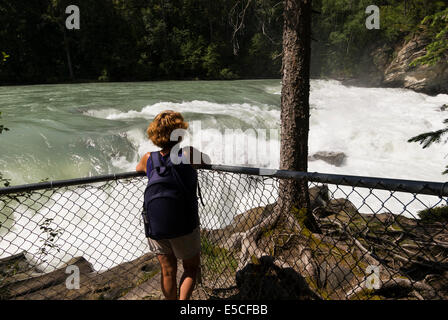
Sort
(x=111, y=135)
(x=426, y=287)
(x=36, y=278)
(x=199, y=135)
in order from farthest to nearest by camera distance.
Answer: (x=199, y=135), (x=111, y=135), (x=36, y=278), (x=426, y=287)

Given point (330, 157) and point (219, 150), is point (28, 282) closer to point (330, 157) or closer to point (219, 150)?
point (219, 150)

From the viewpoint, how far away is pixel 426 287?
2.58 m

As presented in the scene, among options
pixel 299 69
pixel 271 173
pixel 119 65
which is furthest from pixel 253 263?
pixel 119 65

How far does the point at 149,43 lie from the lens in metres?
34.3

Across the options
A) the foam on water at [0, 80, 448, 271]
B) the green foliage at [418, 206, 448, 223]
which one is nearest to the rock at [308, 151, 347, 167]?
the foam on water at [0, 80, 448, 271]

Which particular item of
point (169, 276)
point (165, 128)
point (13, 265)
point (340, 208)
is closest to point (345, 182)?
point (165, 128)

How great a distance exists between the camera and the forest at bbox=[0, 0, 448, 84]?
2964 centimetres

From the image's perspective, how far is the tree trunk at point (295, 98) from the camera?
319 centimetres

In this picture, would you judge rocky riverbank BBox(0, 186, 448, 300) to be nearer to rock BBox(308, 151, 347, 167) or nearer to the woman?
the woman

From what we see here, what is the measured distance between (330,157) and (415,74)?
17.9 meters

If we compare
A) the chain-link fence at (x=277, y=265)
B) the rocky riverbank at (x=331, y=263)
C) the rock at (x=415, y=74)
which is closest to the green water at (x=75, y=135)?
the chain-link fence at (x=277, y=265)

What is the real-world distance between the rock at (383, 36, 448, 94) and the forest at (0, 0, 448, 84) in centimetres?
278
